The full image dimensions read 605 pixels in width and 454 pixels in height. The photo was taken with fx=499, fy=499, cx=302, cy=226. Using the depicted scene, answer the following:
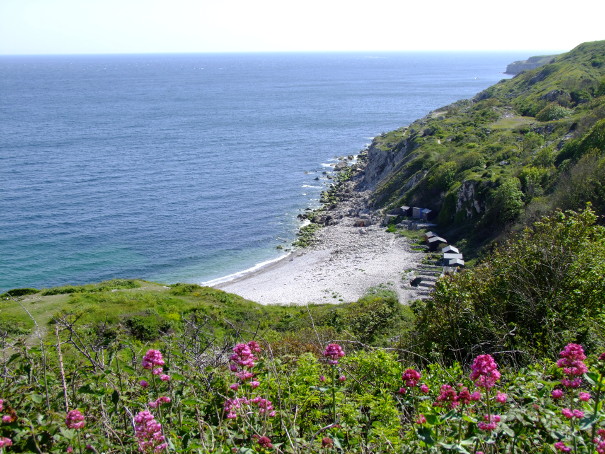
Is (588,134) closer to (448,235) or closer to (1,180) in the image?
(448,235)

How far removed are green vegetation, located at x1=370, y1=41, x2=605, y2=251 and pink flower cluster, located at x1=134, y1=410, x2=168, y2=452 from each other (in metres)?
30.2

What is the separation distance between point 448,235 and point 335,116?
97.7 meters

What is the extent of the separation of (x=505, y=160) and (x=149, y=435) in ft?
195

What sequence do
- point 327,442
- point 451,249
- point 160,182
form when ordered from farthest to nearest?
point 160,182
point 451,249
point 327,442

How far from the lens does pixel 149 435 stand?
5.01m

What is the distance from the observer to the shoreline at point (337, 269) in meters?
44.2

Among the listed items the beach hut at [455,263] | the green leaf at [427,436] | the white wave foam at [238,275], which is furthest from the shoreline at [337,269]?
the green leaf at [427,436]

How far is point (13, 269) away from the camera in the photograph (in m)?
50.8

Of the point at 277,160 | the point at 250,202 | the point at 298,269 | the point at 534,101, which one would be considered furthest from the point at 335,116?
the point at 298,269

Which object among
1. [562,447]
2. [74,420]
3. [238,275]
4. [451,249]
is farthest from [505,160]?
[74,420]

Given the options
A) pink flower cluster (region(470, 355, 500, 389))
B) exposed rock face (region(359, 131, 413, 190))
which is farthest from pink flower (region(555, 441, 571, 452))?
exposed rock face (region(359, 131, 413, 190))

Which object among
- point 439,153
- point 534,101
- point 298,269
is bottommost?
point 298,269

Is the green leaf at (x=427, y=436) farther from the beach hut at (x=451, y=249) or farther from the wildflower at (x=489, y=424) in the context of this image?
the beach hut at (x=451, y=249)

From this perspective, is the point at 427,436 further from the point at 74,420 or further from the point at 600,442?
the point at 74,420
